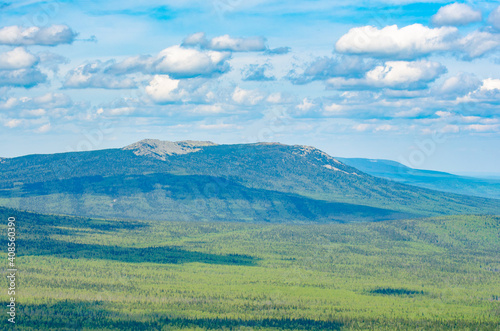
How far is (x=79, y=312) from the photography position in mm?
178875

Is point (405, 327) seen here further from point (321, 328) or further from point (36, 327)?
point (36, 327)

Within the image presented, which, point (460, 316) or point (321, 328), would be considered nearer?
point (321, 328)

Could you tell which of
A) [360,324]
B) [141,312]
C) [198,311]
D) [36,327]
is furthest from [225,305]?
[36,327]

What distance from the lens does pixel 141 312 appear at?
18088 cm

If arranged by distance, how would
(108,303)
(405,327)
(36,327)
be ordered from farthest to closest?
(108,303)
(405,327)
(36,327)

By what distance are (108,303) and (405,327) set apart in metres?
84.5

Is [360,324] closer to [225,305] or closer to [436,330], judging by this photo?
[436,330]

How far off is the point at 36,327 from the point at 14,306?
1942 cm

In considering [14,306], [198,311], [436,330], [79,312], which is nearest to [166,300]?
[198,311]

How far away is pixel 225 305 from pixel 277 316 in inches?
736

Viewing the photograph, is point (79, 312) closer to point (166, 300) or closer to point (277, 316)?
point (166, 300)

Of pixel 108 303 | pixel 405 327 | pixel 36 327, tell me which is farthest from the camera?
pixel 108 303

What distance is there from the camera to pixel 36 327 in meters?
164

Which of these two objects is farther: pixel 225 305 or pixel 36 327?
pixel 225 305
